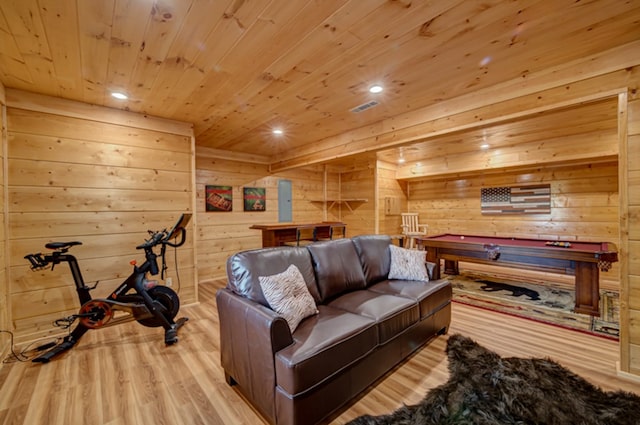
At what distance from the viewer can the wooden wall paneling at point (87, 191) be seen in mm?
2762

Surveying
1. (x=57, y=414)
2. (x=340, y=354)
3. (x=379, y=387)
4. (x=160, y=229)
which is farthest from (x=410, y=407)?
(x=160, y=229)

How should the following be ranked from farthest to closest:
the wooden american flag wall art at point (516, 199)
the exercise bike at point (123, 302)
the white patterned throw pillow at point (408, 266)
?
the wooden american flag wall art at point (516, 199) < the white patterned throw pillow at point (408, 266) < the exercise bike at point (123, 302)

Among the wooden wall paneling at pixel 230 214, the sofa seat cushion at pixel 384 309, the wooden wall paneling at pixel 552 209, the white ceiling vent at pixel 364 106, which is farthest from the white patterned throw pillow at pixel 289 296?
the wooden wall paneling at pixel 552 209

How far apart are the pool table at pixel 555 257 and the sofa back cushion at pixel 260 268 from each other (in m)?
1.49

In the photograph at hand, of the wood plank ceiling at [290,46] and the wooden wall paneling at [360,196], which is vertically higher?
the wood plank ceiling at [290,46]

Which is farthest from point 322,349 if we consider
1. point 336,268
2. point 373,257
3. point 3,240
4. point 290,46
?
point 3,240

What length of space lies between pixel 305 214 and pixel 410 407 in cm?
536

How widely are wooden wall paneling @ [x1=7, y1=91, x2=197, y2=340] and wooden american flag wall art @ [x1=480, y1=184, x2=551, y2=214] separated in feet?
19.9

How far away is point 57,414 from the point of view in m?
1.78

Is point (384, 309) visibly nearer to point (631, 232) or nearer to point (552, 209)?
point (631, 232)

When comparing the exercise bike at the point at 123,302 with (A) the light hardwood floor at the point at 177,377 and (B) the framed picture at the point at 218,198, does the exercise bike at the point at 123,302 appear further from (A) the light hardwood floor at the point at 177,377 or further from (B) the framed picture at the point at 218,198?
(B) the framed picture at the point at 218,198

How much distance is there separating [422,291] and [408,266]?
0.46m

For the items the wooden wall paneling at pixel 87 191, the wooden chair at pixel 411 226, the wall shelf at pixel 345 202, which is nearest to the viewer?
the wooden wall paneling at pixel 87 191

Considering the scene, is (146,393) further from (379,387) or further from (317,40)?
(317,40)
